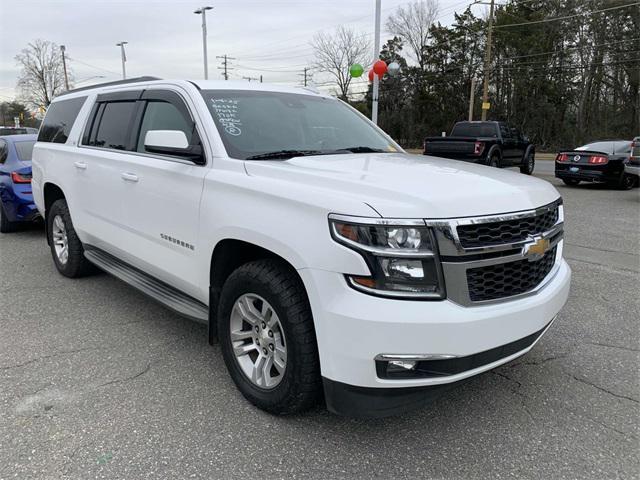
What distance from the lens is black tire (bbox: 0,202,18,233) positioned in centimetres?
787

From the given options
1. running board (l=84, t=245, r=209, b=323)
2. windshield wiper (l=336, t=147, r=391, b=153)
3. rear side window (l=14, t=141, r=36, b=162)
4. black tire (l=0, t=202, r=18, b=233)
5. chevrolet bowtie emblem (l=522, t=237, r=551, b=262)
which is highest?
windshield wiper (l=336, t=147, r=391, b=153)

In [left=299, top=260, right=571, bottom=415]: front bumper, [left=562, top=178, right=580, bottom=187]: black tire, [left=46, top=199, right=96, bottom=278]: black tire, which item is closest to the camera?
[left=299, top=260, right=571, bottom=415]: front bumper

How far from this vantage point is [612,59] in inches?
1538

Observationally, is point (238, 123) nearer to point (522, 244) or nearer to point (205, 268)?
point (205, 268)

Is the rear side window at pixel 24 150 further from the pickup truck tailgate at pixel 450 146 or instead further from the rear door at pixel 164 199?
the pickup truck tailgate at pixel 450 146

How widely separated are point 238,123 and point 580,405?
9.15ft

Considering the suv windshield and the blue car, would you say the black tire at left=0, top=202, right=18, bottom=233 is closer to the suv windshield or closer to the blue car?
the blue car

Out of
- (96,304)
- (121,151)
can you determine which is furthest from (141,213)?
(96,304)

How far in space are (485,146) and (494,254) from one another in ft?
47.6

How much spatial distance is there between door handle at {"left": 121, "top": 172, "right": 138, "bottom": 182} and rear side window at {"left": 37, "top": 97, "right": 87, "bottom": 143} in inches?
65.5

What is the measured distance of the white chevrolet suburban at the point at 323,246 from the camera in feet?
7.65

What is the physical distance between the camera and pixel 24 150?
7.91 meters

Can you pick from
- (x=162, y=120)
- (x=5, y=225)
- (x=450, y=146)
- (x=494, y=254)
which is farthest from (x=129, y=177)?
(x=450, y=146)

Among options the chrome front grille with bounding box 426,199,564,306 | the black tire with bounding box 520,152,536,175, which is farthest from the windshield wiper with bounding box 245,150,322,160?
the black tire with bounding box 520,152,536,175
